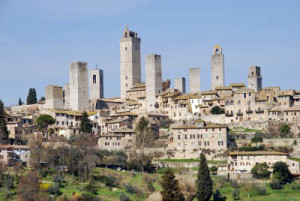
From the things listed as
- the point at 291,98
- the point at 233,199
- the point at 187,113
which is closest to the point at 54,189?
the point at 233,199

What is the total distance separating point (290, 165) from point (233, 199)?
7.95 metres

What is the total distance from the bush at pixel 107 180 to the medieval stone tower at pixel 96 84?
3726 centimetres

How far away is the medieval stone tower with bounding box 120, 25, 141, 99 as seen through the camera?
115375 millimetres

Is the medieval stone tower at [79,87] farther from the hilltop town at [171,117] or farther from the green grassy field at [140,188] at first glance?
the green grassy field at [140,188]

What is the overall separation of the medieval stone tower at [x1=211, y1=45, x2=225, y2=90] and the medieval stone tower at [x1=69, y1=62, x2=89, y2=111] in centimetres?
1618

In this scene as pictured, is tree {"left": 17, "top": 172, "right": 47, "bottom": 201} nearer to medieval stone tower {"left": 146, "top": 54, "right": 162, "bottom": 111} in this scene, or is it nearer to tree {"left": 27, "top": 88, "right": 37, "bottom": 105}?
medieval stone tower {"left": 146, "top": 54, "right": 162, "bottom": 111}

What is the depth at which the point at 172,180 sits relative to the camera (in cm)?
7156

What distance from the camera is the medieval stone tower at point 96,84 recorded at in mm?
116062

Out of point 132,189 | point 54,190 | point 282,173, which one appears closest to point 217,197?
point 282,173

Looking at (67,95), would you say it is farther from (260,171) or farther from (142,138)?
(260,171)

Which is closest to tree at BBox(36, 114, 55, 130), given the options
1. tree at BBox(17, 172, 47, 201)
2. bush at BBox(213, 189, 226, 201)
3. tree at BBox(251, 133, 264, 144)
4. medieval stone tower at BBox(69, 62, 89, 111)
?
medieval stone tower at BBox(69, 62, 89, 111)

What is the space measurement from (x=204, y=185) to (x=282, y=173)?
8.11 m

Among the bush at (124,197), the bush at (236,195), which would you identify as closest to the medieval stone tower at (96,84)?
the bush at (124,197)

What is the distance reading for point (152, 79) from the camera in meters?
106
